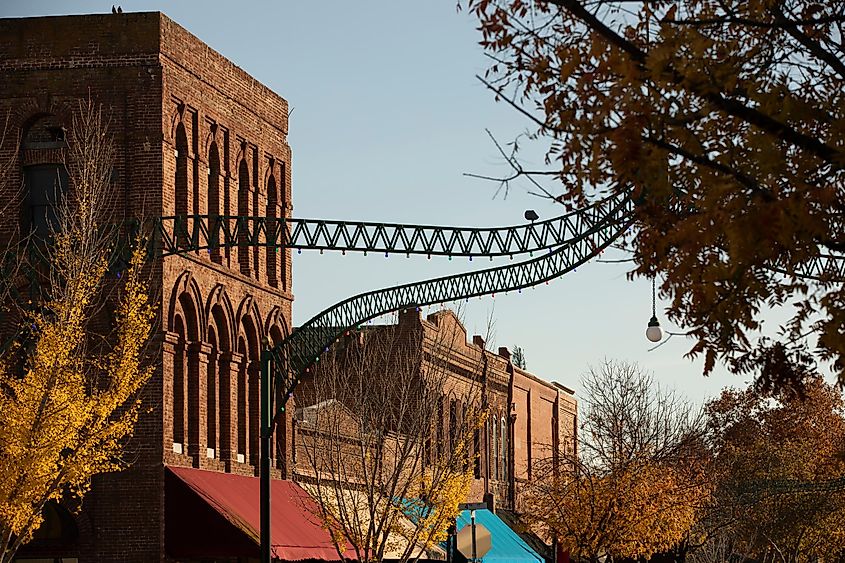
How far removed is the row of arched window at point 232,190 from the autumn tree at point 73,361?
6.54ft

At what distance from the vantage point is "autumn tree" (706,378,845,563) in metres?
53.8

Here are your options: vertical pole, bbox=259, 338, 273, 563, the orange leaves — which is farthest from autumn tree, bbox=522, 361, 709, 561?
vertical pole, bbox=259, 338, 273, 563

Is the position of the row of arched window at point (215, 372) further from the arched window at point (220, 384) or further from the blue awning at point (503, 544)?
the blue awning at point (503, 544)

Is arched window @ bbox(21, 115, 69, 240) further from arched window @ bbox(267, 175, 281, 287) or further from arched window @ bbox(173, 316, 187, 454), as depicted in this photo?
arched window @ bbox(267, 175, 281, 287)

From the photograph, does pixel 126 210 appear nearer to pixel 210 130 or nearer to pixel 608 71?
pixel 210 130

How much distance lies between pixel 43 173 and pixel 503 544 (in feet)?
76.7

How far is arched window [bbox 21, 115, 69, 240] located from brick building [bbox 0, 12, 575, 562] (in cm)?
4

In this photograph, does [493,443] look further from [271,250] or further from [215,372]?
[215,372]

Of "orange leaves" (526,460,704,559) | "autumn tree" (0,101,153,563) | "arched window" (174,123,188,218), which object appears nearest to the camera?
"autumn tree" (0,101,153,563)

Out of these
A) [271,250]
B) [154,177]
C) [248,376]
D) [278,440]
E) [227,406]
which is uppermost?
[154,177]

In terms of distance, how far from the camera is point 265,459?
24.6 m

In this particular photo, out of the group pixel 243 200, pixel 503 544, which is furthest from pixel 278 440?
pixel 503 544

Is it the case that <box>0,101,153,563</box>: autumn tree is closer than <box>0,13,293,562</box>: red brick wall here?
Yes

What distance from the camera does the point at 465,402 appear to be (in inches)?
2012
